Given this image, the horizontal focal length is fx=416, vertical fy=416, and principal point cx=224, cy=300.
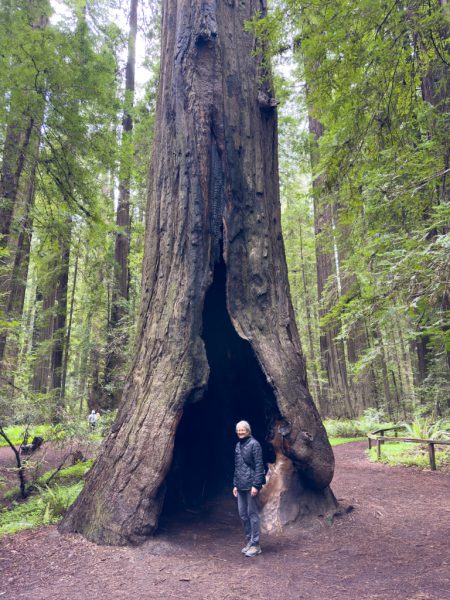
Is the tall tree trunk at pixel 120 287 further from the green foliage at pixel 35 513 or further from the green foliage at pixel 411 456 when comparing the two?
the green foliage at pixel 411 456

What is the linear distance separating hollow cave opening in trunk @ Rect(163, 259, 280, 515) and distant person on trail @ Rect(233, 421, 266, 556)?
122 cm

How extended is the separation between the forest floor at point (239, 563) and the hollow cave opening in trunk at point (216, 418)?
63 centimetres

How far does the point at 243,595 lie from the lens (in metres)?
3.45

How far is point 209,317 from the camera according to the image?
21.8 ft

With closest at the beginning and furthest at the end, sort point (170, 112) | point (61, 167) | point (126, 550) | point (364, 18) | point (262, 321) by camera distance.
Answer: point (126, 550) → point (364, 18) → point (262, 321) → point (170, 112) → point (61, 167)

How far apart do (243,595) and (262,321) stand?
9.88ft

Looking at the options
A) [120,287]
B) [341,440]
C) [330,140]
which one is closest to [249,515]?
[330,140]

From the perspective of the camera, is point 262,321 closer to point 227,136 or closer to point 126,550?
point 227,136

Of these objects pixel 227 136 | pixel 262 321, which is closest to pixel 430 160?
pixel 227 136

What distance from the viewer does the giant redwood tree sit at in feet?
15.6

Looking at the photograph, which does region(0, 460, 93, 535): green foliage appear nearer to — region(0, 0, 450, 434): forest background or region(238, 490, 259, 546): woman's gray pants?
region(0, 0, 450, 434): forest background

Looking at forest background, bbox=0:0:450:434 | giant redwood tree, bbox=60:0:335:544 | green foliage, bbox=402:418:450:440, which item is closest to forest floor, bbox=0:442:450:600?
giant redwood tree, bbox=60:0:335:544

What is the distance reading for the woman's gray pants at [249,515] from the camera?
4.47 meters

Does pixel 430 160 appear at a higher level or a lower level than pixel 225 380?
higher
